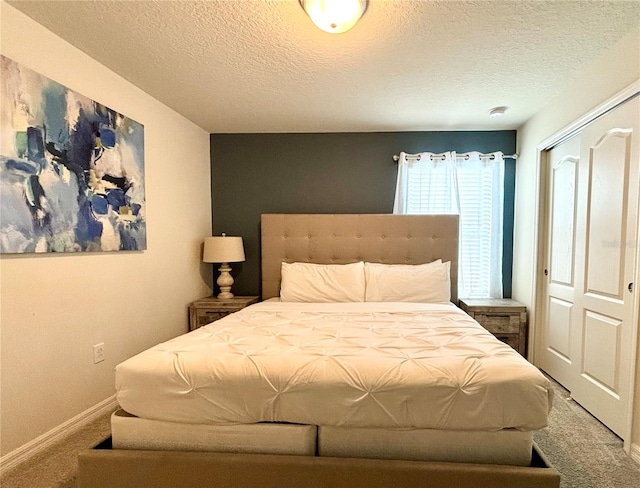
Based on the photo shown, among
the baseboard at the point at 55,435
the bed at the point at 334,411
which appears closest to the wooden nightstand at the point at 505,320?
the bed at the point at 334,411

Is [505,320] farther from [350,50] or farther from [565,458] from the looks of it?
[350,50]

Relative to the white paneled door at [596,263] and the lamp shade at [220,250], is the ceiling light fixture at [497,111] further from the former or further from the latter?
the lamp shade at [220,250]

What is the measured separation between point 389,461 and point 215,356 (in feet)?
2.82

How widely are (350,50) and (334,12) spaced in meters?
0.42

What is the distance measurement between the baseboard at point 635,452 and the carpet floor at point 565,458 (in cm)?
3

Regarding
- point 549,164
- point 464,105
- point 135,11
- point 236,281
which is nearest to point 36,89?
point 135,11

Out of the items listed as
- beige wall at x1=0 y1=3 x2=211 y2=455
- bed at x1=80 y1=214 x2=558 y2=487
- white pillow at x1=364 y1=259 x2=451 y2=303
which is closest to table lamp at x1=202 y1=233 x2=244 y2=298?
beige wall at x1=0 y1=3 x2=211 y2=455

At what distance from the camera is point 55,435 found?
1.92 m

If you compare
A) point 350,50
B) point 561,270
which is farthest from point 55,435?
point 561,270

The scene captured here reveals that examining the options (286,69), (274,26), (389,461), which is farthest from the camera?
(286,69)

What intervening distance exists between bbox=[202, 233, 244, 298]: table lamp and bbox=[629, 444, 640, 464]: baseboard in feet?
10.2

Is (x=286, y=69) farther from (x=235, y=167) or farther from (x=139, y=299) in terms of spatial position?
(x=139, y=299)

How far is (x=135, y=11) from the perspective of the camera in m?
1.68

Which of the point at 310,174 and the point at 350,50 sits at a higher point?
the point at 350,50
